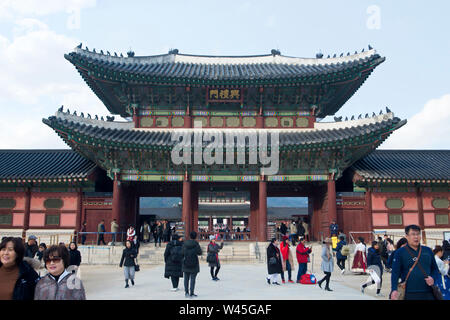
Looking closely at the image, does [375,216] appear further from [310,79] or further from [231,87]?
[231,87]

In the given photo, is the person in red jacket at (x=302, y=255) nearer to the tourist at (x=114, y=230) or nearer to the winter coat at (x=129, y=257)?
the winter coat at (x=129, y=257)

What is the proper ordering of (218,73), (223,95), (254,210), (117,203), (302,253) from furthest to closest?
(218,73) < (254,210) < (223,95) < (117,203) < (302,253)

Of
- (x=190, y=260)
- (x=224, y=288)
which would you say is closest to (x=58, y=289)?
(x=190, y=260)

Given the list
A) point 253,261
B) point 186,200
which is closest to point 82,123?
point 186,200

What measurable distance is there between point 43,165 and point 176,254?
16281mm

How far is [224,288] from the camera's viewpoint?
11.8m

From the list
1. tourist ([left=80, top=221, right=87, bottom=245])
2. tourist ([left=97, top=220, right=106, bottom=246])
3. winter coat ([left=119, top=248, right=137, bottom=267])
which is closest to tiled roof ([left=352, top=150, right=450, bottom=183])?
winter coat ([left=119, top=248, right=137, bottom=267])

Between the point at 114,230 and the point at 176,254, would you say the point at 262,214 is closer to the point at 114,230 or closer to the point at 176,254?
the point at 114,230

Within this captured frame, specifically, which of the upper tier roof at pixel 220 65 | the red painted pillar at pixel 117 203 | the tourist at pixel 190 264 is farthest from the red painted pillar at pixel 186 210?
the tourist at pixel 190 264

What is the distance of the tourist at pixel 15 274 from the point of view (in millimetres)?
4457

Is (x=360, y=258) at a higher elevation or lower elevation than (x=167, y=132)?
lower

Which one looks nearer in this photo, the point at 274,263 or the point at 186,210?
the point at 274,263

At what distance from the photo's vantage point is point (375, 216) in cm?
2264
